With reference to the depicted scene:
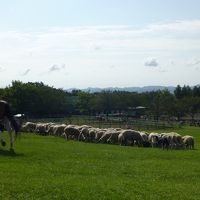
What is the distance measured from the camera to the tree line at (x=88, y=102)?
4134 inches

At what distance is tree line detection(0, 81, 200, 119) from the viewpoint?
344 feet

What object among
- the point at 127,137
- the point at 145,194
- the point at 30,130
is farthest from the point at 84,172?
the point at 30,130

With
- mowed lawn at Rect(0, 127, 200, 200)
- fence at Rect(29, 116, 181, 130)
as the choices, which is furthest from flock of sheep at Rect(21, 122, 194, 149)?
fence at Rect(29, 116, 181, 130)

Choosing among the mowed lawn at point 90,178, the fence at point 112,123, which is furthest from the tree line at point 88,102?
the mowed lawn at point 90,178

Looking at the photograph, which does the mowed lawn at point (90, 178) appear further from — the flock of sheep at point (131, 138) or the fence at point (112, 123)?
the fence at point (112, 123)

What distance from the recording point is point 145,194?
46.0 feet

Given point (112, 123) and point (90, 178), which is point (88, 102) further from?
point (90, 178)

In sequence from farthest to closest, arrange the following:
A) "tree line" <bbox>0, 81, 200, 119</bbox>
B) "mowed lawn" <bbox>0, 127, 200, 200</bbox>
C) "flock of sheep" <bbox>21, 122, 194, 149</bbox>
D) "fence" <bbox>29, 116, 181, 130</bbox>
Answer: "tree line" <bbox>0, 81, 200, 119</bbox> < "fence" <bbox>29, 116, 181, 130</bbox> < "flock of sheep" <bbox>21, 122, 194, 149</bbox> < "mowed lawn" <bbox>0, 127, 200, 200</bbox>

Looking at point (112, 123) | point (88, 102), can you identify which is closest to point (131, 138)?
point (112, 123)

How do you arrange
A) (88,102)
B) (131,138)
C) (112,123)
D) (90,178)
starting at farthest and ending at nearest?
1. (88,102)
2. (112,123)
3. (131,138)
4. (90,178)

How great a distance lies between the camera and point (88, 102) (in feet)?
519

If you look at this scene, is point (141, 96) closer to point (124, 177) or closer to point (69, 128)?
point (69, 128)

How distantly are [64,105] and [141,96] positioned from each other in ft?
135

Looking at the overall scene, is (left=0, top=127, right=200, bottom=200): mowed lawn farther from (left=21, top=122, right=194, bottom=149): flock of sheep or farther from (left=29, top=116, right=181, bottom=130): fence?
(left=29, top=116, right=181, bottom=130): fence
